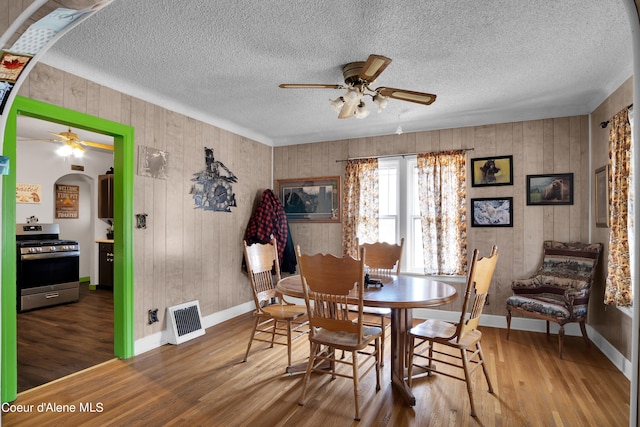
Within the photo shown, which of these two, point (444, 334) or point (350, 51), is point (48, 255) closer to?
point (350, 51)

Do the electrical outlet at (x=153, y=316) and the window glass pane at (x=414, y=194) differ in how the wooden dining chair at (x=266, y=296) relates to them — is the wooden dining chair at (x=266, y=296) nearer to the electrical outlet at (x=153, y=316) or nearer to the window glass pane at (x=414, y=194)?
the electrical outlet at (x=153, y=316)

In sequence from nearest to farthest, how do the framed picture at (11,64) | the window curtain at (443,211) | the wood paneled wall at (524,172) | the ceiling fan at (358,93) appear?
the framed picture at (11,64) → the ceiling fan at (358,93) → the wood paneled wall at (524,172) → the window curtain at (443,211)

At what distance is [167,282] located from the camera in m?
3.78

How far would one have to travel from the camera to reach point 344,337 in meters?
2.48

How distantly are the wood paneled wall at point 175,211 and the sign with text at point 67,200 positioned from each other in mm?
4032

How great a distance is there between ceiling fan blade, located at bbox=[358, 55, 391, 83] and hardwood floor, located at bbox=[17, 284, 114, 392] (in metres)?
3.43

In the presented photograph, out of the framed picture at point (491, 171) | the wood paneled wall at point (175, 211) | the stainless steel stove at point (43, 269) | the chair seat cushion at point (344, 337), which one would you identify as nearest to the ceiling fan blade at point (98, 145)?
the stainless steel stove at point (43, 269)

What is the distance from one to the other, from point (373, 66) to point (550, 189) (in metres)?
3.00

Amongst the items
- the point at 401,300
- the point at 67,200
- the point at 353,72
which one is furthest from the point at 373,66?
the point at 67,200

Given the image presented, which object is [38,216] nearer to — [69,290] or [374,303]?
[69,290]

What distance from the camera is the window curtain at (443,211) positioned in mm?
4445

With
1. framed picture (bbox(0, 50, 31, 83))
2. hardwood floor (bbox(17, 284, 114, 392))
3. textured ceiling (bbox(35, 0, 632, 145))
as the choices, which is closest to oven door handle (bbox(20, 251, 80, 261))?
hardwood floor (bbox(17, 284, 114, 392))

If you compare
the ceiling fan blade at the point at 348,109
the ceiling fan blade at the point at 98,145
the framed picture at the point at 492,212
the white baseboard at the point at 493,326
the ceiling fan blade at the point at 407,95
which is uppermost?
the ceiling fan blade at the point at 98,145

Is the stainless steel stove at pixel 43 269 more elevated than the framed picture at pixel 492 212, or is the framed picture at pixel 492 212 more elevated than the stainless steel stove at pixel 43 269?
the framed picture at pixel 492 212
